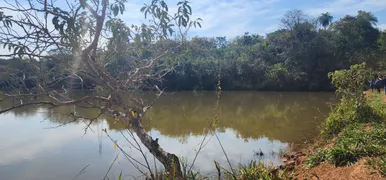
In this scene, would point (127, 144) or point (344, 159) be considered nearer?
point (344, 159)

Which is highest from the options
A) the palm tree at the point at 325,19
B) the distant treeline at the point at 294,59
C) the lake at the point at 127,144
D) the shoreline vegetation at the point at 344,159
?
the palm tree at the point at 325,19

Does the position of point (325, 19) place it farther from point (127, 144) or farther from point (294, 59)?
point (127, 144)

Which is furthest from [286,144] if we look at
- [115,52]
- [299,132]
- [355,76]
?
[115,52]

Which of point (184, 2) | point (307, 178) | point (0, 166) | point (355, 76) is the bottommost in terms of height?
point (0, 166)

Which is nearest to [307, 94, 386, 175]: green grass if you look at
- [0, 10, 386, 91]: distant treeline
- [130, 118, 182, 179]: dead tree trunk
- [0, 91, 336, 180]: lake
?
[0, 91, 336, 180]: lake

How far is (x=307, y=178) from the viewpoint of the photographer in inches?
142

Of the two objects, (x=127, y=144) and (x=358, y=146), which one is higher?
(x=358, y=146)

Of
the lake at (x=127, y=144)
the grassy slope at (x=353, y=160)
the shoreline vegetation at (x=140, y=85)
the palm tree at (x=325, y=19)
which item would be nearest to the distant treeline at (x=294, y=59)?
the palm tree at (x=325, y=19)

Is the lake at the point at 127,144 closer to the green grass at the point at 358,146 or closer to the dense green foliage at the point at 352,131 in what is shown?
the dense green foliage at the point at 352,131

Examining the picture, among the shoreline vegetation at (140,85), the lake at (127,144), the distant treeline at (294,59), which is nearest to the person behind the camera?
the shoreline vegetation at (140,85)

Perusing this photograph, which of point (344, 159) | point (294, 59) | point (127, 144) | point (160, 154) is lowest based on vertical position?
point (127, 144)

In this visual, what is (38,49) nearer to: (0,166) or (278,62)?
(0,166)

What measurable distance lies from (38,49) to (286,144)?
5842mm

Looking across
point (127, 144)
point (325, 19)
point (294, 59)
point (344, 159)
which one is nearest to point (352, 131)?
point (344, 159)
